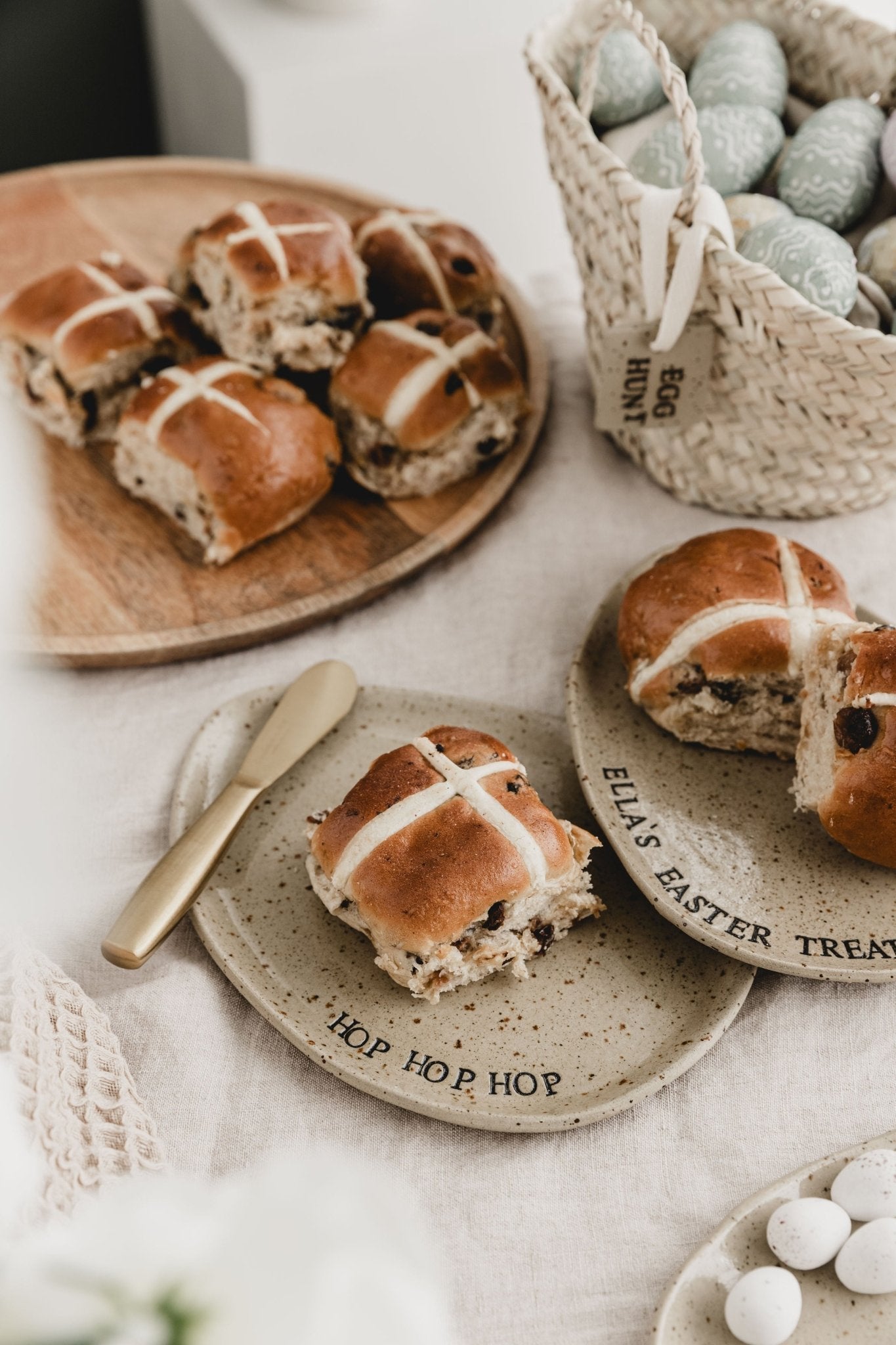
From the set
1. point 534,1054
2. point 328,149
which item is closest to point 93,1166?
point 534,1054

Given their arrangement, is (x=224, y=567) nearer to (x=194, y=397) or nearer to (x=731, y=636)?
(x=194, y=397)

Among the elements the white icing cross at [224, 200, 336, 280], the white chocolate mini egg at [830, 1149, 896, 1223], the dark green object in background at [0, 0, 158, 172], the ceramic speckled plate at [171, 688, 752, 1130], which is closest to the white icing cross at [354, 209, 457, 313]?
the white icing cross at [224, 200, 336, 280]

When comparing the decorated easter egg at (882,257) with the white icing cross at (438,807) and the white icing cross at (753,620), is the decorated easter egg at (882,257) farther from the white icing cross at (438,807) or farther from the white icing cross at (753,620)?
the white icing cross at (438,807)

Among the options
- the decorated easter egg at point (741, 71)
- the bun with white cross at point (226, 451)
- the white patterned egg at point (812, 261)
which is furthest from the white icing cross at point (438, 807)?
the decorated easter egg at point (741, 71)

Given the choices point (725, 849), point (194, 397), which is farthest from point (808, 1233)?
point (194, 397)

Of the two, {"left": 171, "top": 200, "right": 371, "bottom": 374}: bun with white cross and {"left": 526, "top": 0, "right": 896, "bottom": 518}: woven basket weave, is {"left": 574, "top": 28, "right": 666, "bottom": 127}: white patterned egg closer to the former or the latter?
{"left": 526, "top": 0, "right": 896, "bottom": 518}: woven basket weave
